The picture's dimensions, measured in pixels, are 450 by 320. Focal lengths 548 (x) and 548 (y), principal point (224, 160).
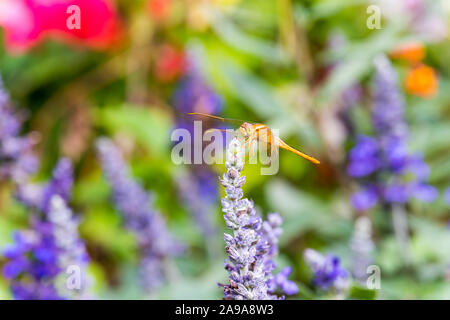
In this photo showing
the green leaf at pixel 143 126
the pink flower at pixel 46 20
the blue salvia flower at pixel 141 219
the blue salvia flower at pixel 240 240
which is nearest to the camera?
the blue salvia flower at pixel 240 240

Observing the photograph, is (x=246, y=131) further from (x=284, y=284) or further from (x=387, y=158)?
(x=387, y=158)

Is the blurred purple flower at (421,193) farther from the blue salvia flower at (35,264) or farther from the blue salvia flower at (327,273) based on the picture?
the blue salvia flower at (35,264)

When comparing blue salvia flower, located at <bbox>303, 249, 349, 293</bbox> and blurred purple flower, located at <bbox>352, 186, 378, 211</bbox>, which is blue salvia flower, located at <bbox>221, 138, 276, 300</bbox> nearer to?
blue salvia flower, located at <bbox>303, 249, 349, 293</bbox>

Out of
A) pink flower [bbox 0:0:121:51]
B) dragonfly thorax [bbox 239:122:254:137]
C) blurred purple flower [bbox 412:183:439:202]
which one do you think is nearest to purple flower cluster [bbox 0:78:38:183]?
dragonfly thorax [bbox 239:122:254:137]

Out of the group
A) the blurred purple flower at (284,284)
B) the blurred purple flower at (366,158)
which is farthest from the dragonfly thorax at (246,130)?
the blurred purple flower at (366,158)

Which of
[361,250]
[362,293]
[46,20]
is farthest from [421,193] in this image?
[46,20]
